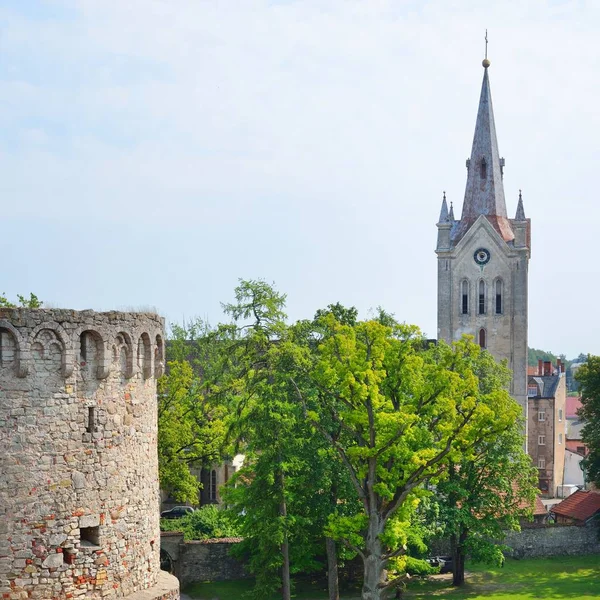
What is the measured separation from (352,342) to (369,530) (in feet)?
19.0

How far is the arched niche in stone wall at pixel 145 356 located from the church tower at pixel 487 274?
191ft

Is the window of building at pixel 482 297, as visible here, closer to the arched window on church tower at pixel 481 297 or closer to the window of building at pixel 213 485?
the arched window on church tower at pixel 481 297

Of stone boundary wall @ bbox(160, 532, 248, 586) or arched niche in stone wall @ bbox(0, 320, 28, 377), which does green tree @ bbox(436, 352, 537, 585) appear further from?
arched niche in stone wall @ bbox(0, 320, 28, 377)

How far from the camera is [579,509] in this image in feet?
169

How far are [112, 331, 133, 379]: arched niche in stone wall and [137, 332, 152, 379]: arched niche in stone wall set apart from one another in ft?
1.26

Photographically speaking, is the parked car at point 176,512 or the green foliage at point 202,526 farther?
the parked car at point 176,512

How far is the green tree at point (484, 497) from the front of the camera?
4044cm

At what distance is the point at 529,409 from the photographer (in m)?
77.2

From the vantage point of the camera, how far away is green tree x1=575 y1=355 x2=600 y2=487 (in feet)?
166

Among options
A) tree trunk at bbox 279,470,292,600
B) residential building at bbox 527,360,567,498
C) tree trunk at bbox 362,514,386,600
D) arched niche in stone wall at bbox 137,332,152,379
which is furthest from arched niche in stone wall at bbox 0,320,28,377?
residential building at bbox 527,360,567,498

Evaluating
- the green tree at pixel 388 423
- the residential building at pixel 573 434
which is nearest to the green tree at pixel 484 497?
the green tree at pixel 388 423

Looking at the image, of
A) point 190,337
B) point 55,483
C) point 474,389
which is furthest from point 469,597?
point 190,337

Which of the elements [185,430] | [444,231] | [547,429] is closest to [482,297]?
[444,231]

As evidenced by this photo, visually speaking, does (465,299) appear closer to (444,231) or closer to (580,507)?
(444,231)
